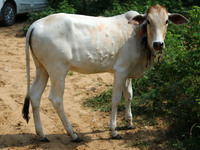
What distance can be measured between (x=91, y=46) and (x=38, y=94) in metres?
1.11

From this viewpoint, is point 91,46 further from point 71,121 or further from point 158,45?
point 71,121

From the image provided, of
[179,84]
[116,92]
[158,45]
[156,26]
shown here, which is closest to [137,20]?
[156,26]

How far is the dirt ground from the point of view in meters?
4.73

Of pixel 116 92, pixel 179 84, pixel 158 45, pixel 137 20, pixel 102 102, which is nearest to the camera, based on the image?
pixel 158 45

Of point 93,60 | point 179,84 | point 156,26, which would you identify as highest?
point 156,26

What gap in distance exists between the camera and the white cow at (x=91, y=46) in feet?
14.4

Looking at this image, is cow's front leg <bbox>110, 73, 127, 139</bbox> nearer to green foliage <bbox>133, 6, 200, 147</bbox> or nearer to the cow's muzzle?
the cow's muzzle

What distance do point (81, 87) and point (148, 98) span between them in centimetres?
179

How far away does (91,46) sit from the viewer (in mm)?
4523

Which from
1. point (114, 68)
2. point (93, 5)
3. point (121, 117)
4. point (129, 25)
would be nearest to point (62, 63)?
point (114, 68)

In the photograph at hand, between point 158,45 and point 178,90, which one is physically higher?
point 158,45

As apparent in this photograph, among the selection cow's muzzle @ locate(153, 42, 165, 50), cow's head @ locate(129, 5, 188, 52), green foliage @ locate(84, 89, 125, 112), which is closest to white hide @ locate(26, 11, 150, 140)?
cow's head @ locate(129, 5, 188, 52)

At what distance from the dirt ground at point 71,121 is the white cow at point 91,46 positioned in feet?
0.68

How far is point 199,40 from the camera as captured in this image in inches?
182
